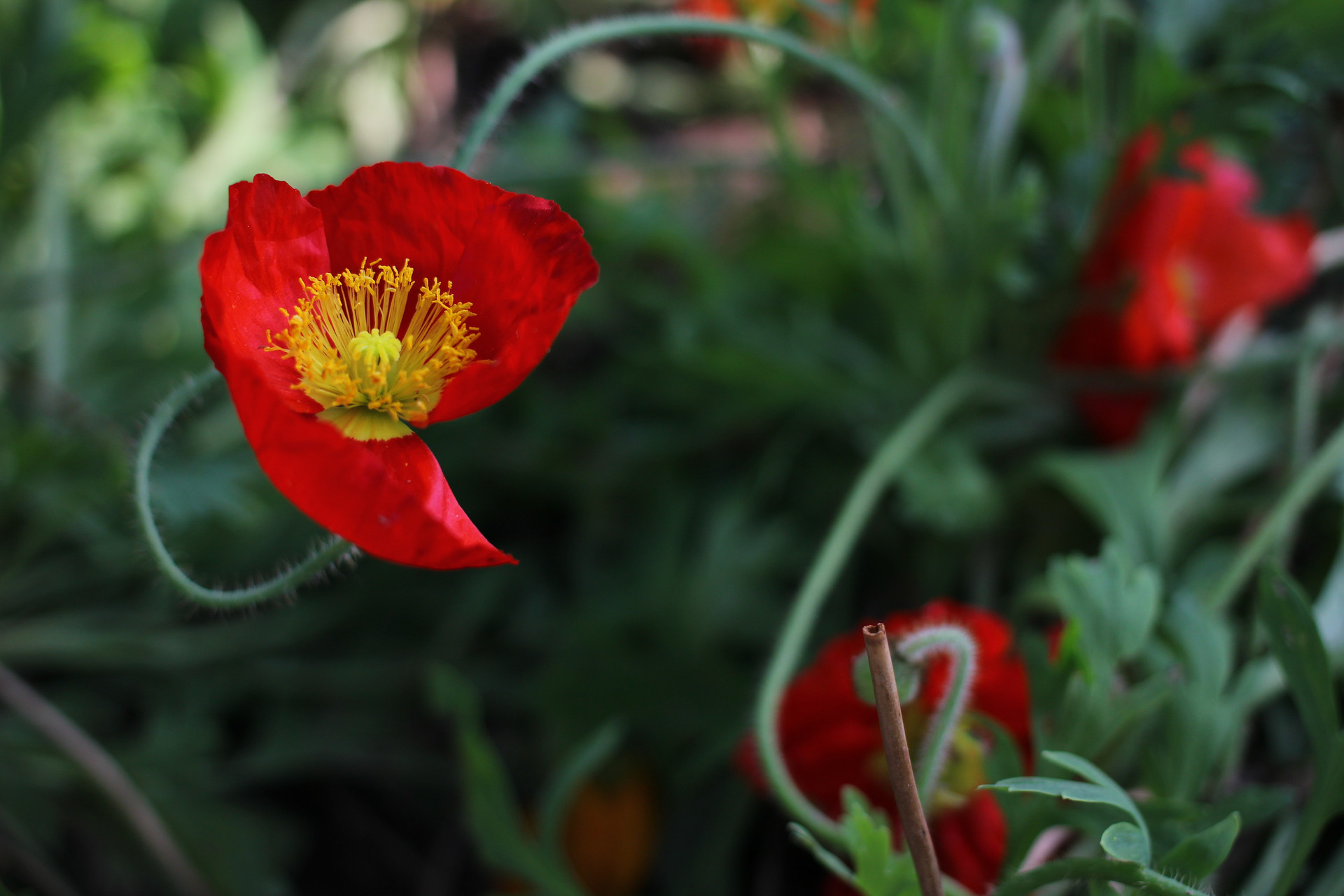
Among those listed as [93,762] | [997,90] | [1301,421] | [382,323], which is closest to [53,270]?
[93,762]

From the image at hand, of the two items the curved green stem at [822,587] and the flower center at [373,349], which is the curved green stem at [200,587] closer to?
the flower center at [373,349]

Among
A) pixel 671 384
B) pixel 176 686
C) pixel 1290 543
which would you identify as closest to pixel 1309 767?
pixel 1290 543

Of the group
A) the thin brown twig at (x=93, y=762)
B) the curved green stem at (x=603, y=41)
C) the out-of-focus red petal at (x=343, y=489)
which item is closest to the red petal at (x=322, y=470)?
the out-of-focus red petal at (x=343, y=489)

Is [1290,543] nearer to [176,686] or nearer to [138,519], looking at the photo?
[138,519]

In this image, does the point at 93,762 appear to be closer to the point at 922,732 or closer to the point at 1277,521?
the point at 922,732

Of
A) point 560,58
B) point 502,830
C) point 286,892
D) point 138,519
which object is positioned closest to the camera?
point 138,519
